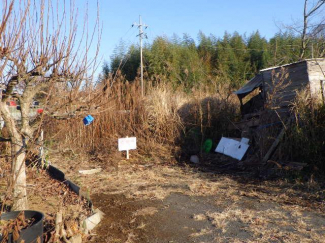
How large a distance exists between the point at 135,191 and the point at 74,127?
422 cm

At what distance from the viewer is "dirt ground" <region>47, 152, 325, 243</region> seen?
389 cm

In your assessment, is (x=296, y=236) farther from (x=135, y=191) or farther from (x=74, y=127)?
(x=74, y=127)

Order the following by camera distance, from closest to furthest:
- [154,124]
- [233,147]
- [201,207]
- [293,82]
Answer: [201,207] < [293,82] < [233,147] < [154,124]

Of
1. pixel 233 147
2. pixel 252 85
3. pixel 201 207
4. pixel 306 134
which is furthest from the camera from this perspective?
pixel 252 85

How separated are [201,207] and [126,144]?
3.96 meters

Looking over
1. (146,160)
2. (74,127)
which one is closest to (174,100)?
(146,160)

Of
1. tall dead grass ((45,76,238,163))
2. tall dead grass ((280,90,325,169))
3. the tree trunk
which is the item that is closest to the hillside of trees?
tall dead grass ((45,76,238,163))

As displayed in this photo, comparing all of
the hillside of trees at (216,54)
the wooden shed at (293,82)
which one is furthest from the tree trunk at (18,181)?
the hillside of trees at (216,54)

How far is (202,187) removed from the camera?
5.96 meters

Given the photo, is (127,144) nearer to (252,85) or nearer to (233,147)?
(233,147)

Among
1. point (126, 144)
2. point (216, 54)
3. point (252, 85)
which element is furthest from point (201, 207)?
point (216, 54)

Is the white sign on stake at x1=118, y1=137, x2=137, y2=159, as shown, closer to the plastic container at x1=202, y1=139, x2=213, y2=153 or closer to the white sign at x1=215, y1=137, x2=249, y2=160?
the plastic container at x1=202, y1=139, x2=213, y2=153

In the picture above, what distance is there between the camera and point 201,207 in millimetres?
4930

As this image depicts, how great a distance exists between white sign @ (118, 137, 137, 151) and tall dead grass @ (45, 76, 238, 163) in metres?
0.60
